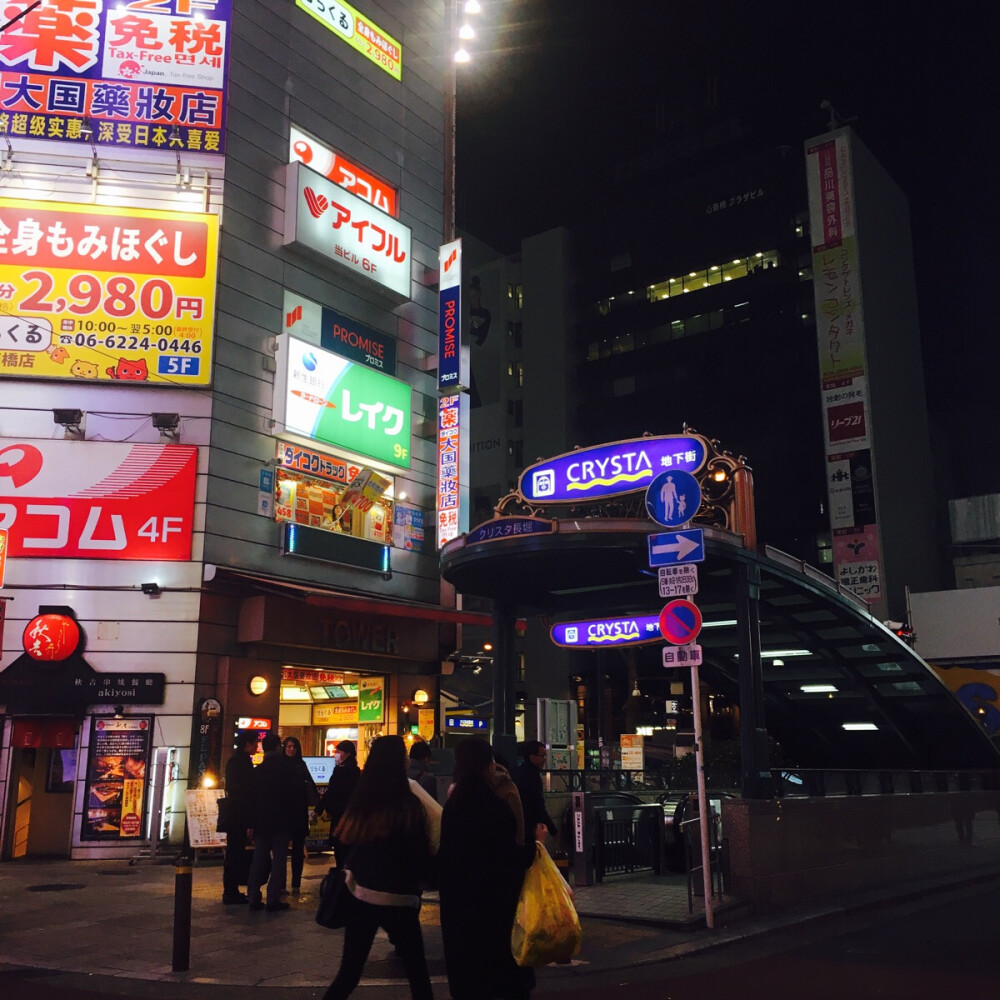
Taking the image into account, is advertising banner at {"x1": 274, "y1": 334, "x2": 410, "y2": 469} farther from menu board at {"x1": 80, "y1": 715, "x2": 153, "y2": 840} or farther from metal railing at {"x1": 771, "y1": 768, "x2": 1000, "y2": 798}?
metal railing at {"x1": 771, "y1": 768, "x2": 1000, "y2": 798}

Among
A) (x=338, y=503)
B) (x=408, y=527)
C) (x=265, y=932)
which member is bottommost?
(x=265, y=932)

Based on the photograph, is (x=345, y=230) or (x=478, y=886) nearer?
(x=478, y=886)

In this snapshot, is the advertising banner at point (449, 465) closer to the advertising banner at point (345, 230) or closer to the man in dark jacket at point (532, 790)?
the advertising banner at point (345, 230)

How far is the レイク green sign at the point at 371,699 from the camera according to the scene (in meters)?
22.1

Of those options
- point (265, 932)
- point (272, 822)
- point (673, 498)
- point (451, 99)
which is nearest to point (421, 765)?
point (272, 822)

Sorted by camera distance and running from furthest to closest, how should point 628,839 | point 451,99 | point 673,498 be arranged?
point 451,99, point 628,839, point 673,498

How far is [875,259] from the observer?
50938 mm

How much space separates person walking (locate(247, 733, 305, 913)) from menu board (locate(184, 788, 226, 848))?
423 cm

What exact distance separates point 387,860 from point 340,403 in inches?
660

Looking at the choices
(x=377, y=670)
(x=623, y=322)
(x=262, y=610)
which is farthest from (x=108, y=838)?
(x=623, y=322)

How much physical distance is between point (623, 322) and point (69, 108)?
156 ft

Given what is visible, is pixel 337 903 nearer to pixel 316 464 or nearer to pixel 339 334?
pixel 316 464

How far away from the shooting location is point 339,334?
21.8 metres

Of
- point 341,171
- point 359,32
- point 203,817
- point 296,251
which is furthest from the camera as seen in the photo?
point 359,32
